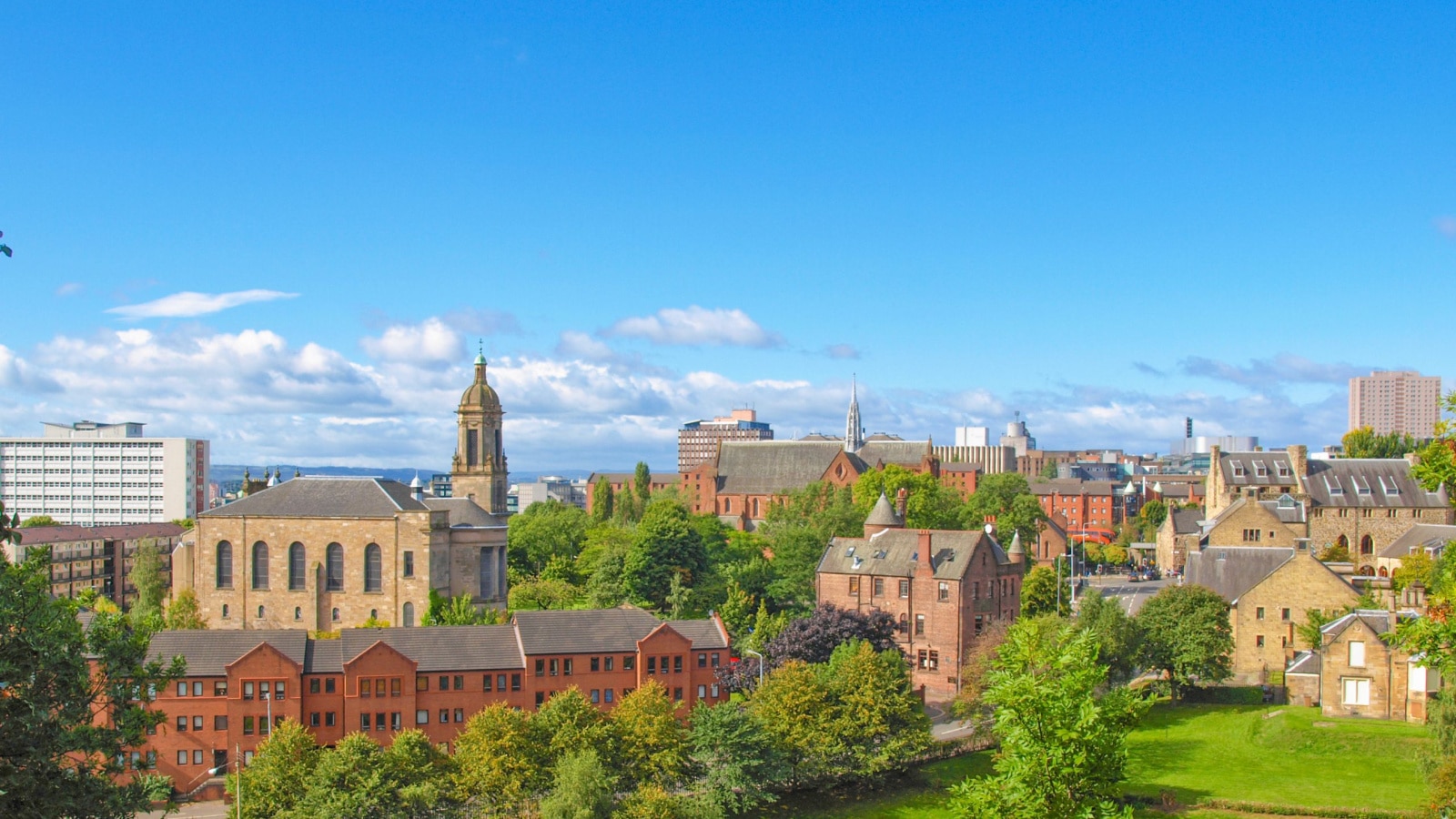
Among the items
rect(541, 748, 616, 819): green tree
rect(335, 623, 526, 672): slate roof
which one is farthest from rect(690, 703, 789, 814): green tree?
rect(335, 623, 526, 672): slate roof

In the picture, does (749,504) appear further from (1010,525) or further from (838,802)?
(838,802)

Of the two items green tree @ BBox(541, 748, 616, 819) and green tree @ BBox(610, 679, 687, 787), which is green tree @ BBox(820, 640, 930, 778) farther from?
green tree @ BBox(541, 748, 616, 819)

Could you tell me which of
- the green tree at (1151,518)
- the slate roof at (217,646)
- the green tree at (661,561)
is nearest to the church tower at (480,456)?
the green tree at (661,561)

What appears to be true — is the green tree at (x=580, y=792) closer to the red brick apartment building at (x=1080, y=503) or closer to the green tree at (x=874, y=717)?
the green tree at (x=874, y=717)

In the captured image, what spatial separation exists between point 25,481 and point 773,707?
583ft

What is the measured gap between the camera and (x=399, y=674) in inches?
2440

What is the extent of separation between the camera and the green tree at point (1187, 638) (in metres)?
66.6

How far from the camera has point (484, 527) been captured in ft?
276

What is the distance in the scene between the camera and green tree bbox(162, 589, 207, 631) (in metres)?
80.3

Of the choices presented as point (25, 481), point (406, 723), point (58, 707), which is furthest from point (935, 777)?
point (25, 481)

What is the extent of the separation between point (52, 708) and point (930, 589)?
191 feet

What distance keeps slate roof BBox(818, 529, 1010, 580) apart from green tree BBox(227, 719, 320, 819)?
124ft

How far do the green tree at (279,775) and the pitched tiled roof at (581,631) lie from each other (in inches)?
590

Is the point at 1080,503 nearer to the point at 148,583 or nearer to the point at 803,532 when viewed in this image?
the point at 803,532
